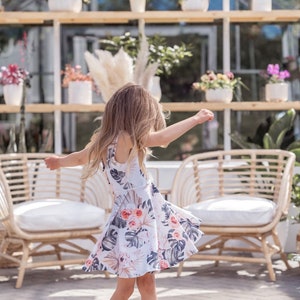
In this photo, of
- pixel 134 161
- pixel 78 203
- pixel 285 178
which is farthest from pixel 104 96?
pixel 134 161

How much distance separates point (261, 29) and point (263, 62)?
0.26 m

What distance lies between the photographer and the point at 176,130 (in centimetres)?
352

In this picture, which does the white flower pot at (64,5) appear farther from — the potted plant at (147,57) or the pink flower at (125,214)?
the pink flower at (125,214)

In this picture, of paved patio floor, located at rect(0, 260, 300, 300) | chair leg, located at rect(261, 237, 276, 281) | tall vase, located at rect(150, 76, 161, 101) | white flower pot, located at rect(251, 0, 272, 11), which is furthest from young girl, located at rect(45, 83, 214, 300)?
white flower pot, located at rect(251, 0, 272, 11)

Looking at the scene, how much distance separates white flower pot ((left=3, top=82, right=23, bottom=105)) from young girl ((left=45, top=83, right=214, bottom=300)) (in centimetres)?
263

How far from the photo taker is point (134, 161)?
3650 millimetres

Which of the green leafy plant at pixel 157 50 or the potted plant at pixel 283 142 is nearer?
the potted plant at pixel 283 142

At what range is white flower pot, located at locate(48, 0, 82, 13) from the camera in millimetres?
6246

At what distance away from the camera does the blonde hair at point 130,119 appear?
3.56m

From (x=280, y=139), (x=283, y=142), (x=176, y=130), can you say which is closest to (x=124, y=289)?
(x=176, y=130)

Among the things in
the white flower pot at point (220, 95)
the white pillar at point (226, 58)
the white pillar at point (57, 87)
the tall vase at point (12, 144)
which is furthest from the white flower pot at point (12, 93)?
the white pillar at point (226, 58)

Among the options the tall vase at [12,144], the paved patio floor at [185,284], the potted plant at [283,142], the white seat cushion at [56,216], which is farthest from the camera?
the tall vase at [12,144]

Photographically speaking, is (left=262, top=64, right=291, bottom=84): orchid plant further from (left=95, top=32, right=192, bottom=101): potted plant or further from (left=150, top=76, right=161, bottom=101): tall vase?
(left=150, top=76, right=161, bottom=101): tall vase

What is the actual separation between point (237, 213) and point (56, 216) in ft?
3.29
